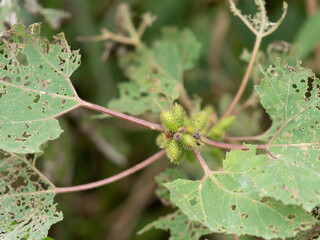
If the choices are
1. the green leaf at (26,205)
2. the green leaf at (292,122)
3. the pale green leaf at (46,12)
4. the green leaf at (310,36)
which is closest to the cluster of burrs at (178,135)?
the green leaf at (292,122)

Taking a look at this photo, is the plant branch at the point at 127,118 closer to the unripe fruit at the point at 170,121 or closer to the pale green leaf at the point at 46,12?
the unripe fruit at the point at 170,121

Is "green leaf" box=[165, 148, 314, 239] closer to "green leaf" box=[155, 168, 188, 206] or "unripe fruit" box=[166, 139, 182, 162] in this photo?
"unripe fruit" box=[166, 139, 182, 162]

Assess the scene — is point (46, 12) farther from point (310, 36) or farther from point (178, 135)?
point (310, 36)

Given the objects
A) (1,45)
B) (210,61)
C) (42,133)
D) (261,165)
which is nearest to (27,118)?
(42,133)

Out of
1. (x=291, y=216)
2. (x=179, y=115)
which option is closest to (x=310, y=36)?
(x=179, y=115)

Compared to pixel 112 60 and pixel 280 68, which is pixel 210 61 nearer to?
pixel 112 60

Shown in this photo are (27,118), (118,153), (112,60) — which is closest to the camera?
(27,118)
